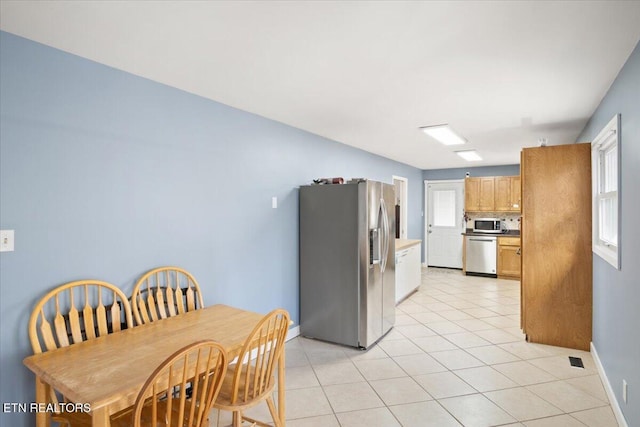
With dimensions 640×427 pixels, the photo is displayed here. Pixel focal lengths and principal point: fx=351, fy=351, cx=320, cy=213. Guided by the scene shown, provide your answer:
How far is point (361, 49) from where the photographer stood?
6.86 feet

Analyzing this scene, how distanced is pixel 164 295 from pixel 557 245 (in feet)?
12.6

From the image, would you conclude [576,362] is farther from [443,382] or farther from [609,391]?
[443,382]

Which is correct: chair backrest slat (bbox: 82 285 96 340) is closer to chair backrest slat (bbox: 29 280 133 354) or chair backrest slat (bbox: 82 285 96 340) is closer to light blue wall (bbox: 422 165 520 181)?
chair backrest slat (bbox: 29 280 133 354)

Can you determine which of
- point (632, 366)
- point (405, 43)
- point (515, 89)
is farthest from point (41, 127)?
point (632, 366)

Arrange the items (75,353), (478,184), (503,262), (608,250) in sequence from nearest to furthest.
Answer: (75,353), (608,250), (503,262), (478,184)

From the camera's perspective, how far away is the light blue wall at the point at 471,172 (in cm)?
769

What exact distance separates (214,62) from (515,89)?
2.33 meters

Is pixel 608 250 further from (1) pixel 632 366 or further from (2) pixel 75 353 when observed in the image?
(2) pixel 75 353

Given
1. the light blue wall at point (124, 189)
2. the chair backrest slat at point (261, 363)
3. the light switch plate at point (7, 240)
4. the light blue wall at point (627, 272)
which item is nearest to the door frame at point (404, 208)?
the light blue wall at point (124, 189)

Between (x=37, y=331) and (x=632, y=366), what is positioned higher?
(x=37, y=331)

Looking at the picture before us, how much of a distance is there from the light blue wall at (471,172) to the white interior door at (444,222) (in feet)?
0.46

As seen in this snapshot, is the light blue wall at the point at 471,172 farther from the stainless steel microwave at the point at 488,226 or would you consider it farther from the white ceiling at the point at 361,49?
the white ceiling at the point at 361,49

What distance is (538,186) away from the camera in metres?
3.76

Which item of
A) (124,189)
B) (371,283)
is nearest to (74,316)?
(124,189)
